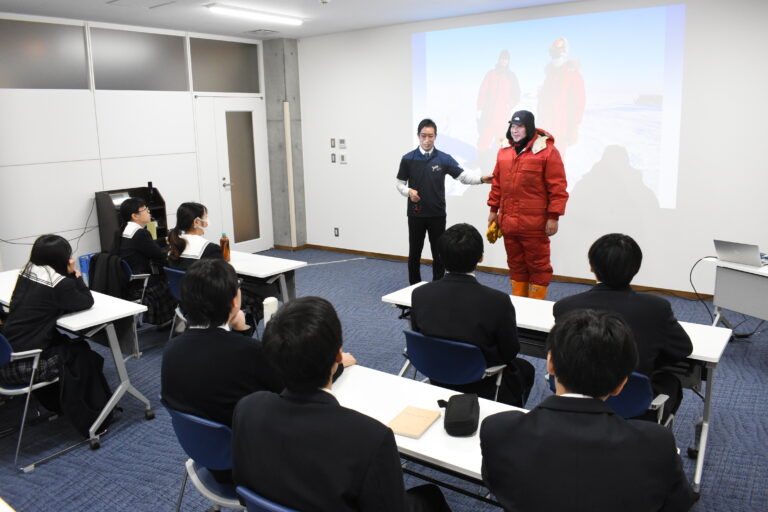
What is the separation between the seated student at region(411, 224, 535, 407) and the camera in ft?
8.19

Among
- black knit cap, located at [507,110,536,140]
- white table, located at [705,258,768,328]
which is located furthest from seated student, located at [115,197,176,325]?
white table, located at [705,258,768,328]

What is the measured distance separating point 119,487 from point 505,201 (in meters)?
3.22

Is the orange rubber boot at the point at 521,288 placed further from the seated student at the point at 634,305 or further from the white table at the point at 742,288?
the seated student at the point at 634,305

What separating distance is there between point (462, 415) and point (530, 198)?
2.87 metres

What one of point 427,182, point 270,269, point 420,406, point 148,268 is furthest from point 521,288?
point 148,268

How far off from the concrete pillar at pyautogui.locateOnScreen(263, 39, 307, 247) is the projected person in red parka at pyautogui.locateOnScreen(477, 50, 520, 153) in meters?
2.60

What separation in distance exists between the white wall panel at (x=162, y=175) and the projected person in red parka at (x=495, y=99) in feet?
11.1

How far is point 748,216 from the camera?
5.21 meters

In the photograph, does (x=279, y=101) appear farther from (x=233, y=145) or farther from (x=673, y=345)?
(x=673, y=345)

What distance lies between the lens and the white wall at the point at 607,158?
5.10 metres

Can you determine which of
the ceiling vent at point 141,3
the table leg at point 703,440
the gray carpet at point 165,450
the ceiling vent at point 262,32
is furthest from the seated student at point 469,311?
the ceiling vent at point 262,32

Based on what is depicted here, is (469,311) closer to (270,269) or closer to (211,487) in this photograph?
(211,487)

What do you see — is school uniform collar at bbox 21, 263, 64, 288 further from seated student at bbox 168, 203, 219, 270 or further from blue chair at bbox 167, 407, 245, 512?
blue chair at bbox 167, 407, 245, 512

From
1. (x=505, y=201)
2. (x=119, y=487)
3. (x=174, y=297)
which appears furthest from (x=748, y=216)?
(x=119, y=487)
